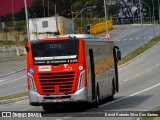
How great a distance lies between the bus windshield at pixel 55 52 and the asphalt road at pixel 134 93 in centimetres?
199

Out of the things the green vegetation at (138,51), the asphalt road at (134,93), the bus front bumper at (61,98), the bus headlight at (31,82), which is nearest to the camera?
the bus front bumper at (61,98)

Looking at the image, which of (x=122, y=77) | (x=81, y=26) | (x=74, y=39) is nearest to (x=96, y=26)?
(x=81, y=26)

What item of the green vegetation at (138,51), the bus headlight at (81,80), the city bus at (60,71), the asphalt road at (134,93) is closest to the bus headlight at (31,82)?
the city bus at (60,71)

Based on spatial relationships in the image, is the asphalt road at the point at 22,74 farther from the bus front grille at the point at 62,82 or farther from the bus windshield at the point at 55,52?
the bus front grille at the point at 62,82

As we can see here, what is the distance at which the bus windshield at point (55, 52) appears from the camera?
66.5 feet

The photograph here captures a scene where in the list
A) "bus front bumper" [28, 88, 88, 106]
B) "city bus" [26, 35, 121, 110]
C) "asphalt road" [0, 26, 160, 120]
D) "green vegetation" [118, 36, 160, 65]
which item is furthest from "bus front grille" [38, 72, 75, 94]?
"green vegetation" [118, 36, 160, 65]

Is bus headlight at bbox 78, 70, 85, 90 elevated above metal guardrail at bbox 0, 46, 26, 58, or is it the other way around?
bus headlight at bbox 78, 70, 85, 90

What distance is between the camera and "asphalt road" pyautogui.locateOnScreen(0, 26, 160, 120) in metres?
20.9

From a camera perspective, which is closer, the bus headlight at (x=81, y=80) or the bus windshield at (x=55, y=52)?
the bus headlight at (x=81, y=80)

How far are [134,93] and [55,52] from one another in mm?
11097

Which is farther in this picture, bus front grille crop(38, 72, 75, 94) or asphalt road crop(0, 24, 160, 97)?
asphalt road crop(0, 24, 160, 97)

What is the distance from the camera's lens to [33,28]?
317ft

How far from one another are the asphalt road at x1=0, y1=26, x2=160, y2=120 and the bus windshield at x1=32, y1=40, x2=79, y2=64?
78.4 inches

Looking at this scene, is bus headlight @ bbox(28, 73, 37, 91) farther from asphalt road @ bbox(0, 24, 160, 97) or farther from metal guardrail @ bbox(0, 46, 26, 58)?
metal guardrail @ bbox(0, 46, 26, 58)
